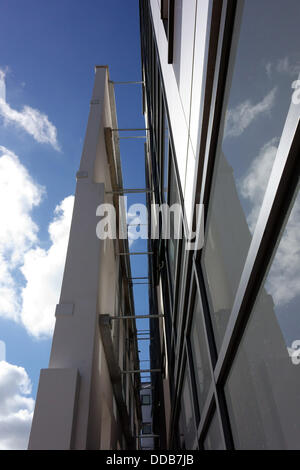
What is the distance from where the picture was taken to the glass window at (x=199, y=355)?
3.74 meters

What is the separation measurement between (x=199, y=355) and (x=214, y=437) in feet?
2.98

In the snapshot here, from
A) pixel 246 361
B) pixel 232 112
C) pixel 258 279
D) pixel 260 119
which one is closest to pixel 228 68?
pixel 232 112

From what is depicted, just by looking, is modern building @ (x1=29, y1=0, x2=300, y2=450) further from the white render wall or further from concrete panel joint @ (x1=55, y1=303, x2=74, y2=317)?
concrete panel joint @ (x1=55, y1=303, x2=74, y2=317)

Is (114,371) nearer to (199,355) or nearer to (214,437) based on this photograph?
(199,355)

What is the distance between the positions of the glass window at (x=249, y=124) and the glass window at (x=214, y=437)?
3.44ft

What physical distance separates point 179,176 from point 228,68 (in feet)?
8.86

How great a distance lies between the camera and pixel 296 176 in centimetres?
136

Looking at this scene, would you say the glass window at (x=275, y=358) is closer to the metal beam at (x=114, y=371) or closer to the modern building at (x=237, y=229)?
the modern building at (x=237, y=229)

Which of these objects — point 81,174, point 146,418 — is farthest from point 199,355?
point 146,418

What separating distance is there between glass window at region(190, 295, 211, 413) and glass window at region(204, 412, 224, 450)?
316 millimetres

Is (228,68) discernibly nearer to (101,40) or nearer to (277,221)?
(277,221)

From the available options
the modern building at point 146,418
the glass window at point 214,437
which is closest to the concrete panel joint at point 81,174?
the glass window at point 214,437

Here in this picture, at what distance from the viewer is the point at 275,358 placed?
67.0 inches

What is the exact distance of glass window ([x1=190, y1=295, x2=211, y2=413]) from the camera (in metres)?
3.74
